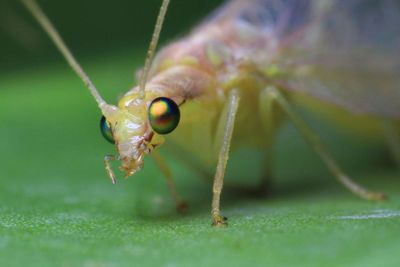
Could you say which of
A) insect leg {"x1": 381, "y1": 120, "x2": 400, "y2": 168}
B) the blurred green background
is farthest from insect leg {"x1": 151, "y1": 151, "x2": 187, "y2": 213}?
insect leg {"x1": 381, "y1": 120, "x2": 400, "y2": 168}

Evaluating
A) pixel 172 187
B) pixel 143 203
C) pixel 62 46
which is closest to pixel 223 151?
pixel 172 187

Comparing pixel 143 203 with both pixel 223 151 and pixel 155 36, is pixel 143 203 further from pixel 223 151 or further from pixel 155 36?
pixel 155 36

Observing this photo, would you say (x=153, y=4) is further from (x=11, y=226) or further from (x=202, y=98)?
(x=11, y=226)

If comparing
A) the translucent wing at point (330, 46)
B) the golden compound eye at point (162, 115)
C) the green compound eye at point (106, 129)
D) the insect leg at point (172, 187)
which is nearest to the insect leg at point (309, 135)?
the translucent wing at point (330, 46)

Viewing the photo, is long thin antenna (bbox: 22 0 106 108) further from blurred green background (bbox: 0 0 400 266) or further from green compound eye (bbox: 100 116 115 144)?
blurred green background (bbox: 0 0 400 266)

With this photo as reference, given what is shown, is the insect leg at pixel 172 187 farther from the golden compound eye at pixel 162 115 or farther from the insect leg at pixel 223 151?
the golden compound eye at pixel 162 115

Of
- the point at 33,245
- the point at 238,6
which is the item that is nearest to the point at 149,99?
the point at 33,245
